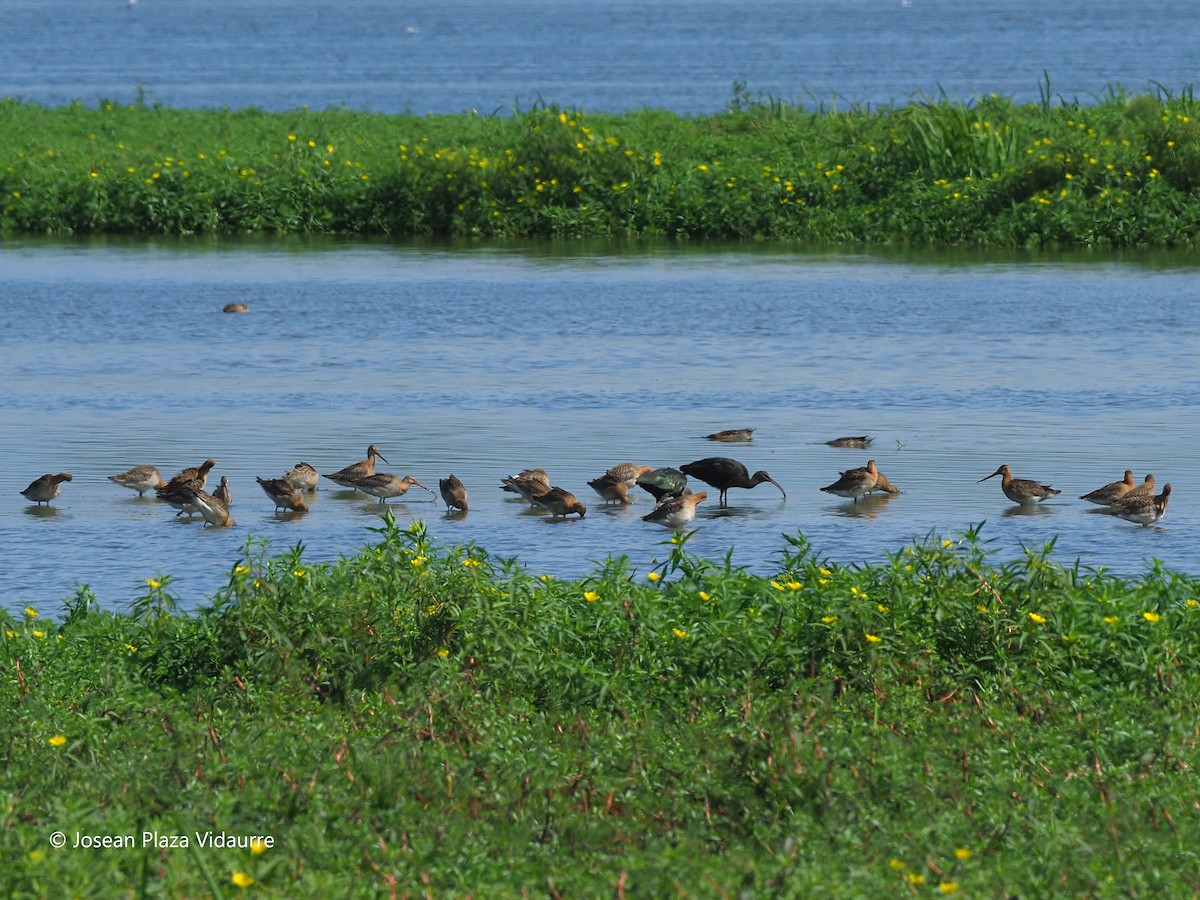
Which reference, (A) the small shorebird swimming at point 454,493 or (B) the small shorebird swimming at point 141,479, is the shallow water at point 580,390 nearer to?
(B) the small shorebird swimming at point 141,479

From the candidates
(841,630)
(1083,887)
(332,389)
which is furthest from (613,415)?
(1083,887)

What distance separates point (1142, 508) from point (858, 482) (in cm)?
186

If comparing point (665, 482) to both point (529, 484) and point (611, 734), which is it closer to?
point (529, 484)

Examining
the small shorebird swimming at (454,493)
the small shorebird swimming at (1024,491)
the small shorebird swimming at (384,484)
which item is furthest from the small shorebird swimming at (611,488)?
the small shorebird swimming at (1024,491)

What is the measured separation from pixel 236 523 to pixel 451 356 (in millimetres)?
6998

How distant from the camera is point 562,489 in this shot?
44.4 feet

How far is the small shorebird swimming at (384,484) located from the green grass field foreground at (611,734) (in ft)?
11.4

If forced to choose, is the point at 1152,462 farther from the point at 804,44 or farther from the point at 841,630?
the point at 804,44

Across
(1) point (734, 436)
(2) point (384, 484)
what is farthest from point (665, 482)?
(1) point (734, 436)

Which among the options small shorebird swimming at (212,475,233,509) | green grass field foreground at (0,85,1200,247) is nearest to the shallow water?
small shorebird swimming at (212,475,233,509)

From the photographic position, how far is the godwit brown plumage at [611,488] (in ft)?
45.0

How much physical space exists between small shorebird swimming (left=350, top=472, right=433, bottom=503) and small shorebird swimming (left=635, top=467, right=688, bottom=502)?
1.54m

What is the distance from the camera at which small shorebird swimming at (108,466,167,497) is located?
45.3 feet

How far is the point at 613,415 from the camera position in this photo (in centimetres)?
1691
